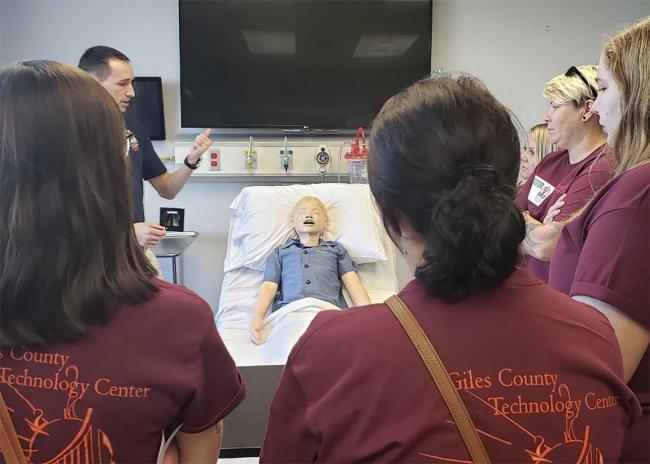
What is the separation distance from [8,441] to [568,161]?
168 centimetres

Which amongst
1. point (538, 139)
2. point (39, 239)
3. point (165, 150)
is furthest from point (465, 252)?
point (165, 150)

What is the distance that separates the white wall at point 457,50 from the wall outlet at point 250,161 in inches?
6.6

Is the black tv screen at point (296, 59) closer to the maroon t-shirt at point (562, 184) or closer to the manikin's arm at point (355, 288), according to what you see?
the manikin's arm at point (355, 288)

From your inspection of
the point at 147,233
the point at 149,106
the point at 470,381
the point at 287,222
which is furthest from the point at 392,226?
the point at 149,106

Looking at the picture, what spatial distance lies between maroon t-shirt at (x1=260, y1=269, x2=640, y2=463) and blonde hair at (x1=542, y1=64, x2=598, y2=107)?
1134mm

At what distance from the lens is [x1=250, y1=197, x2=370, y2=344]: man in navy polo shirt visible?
243cm

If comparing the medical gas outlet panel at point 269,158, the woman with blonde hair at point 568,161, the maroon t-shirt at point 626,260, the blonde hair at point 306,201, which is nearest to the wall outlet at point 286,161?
the medical gas outlet panel at point 269,158

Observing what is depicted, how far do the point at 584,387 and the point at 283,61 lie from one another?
9.59 feet

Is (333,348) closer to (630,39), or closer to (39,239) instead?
(39,239)

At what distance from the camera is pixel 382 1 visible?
10.5 feet

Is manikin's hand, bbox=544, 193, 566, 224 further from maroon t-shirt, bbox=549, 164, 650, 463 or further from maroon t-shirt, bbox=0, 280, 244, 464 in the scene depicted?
maroon t-shirt, bbox=0, 280, 244, 464

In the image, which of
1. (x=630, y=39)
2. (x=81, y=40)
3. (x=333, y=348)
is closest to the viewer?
(x=333, y=348)

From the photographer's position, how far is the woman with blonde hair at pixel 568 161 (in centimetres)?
147

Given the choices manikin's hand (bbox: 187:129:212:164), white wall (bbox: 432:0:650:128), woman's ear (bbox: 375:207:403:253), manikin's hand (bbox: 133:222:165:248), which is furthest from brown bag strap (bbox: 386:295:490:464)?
white wall (bbox: 432:0:650:128)
